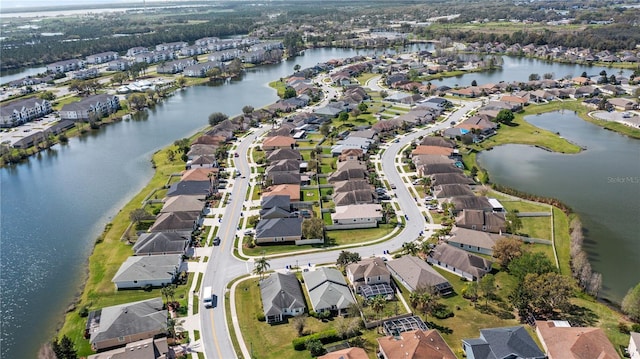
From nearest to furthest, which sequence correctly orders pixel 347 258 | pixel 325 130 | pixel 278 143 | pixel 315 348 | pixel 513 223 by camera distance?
pixel 315 348 → pixel 347 258 → pixel 513 223 → pixel 278 143 → pixel 325 130

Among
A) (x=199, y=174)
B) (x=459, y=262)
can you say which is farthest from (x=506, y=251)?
(x=199, y=174)

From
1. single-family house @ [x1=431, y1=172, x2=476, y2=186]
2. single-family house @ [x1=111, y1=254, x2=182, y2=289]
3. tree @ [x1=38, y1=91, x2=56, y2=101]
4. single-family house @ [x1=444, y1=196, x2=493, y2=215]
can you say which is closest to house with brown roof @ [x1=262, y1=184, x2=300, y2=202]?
single-family house @ [x1=111, y1=254, x2=182, y2=289]

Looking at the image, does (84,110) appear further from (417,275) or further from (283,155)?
(417,275)

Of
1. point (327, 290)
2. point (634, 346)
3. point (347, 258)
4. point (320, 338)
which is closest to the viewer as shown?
point (634, 346)

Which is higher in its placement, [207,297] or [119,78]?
[119,78]

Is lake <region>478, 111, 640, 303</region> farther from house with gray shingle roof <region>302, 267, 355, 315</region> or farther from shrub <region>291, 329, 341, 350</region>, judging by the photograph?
shrub <region>291, 329, 341, 350</region>

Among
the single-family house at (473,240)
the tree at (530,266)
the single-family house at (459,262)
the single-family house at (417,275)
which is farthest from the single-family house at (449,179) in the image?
the tree at (530,266)

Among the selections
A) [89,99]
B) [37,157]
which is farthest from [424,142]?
[89,99]
